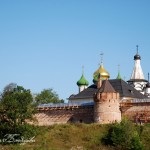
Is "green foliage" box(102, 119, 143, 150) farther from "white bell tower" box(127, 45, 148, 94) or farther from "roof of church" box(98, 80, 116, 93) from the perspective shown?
"white bell tower" box(127, 45, 148, 94)

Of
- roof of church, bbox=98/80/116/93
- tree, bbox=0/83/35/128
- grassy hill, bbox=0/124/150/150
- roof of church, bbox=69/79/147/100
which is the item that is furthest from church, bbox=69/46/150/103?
tree, bbox=0/83/35/128

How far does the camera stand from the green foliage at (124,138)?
3600 cm

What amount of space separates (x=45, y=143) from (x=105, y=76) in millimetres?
17901

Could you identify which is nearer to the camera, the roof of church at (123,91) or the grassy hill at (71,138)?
the grassy hill at (71,138)

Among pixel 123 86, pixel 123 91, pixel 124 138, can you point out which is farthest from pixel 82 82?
pixel 124 138

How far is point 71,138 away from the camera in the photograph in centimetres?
3838

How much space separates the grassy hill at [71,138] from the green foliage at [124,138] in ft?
1.82

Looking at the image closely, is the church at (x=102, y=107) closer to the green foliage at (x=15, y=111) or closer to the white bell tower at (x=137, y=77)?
the green foliage at (x=15, y=111)

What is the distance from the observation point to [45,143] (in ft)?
124

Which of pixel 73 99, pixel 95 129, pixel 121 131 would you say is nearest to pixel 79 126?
pixel 95 129

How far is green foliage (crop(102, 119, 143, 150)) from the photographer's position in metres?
36.0

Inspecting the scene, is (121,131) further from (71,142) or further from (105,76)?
(105,76)

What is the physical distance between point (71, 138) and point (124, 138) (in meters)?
4.23

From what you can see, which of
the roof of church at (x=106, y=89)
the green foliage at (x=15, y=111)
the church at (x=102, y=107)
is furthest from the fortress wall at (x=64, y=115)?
the green foliage at (x=15, y=111)
